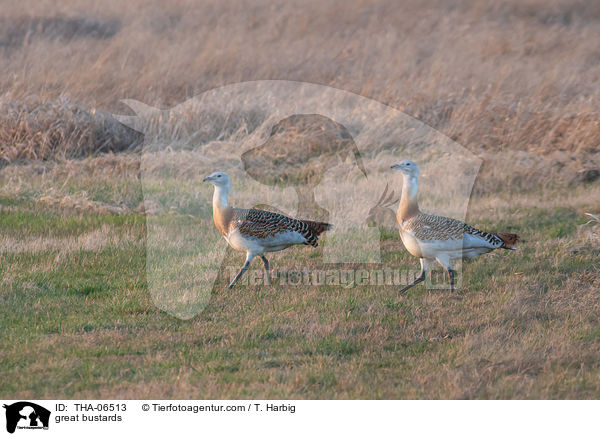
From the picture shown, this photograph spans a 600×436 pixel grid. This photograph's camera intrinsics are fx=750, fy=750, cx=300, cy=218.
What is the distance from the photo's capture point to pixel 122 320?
21.8 ft

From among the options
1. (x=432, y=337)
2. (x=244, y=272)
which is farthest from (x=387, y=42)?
(x=432, y=337)

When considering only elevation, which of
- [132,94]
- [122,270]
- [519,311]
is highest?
[519,311]

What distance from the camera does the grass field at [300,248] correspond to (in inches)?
224

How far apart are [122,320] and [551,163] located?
8.68 meters

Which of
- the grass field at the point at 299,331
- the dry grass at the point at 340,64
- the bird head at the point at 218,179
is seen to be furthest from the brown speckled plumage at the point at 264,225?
the dry grass at the point at 340,64

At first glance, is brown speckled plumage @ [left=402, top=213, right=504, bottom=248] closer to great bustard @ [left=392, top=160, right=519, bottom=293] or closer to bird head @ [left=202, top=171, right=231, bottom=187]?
great bustard @ [left=392, top=160, right=519, bottom=293]

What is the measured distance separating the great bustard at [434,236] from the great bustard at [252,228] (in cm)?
102

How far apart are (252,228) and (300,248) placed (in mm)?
1943

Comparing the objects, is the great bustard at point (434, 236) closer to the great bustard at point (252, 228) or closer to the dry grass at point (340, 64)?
the great bustard at point (252, 228)

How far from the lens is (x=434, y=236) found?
7.02m

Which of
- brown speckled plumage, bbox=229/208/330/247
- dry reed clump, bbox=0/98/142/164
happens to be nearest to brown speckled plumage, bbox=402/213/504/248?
brown speckled plumage, bbox=229/208/330/247
